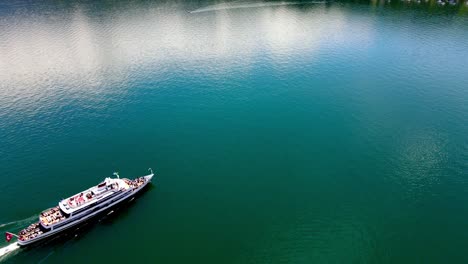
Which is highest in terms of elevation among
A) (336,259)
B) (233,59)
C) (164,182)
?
(233,59)

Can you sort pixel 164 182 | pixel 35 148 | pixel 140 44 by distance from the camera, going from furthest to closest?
pixel 140 44 < pixel 35 148 < pixel 164 182

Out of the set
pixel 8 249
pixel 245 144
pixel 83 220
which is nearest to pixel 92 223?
pixel 83 220

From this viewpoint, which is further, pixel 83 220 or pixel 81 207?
pixel 83 220

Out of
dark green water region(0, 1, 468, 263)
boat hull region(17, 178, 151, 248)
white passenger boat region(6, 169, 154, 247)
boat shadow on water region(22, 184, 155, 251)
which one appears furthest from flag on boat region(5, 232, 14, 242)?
dark green water region(0, 1, 468, 263)

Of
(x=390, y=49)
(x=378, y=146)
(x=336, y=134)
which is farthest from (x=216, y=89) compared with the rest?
(x=390, y=49)

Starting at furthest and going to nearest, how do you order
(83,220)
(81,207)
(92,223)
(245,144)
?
(245,144) → (92,223) → (83,220) → (81,207)

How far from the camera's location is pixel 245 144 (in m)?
99.2

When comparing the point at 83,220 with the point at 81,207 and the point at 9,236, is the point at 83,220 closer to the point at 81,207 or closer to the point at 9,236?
the point at 81,207

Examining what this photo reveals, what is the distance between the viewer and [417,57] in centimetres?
15475

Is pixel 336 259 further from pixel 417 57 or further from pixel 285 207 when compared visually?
pixel 417 57

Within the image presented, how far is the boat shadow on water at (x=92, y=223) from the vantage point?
226ft

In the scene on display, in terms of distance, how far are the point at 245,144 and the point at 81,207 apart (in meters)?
47.0

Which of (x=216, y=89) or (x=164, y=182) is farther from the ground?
(x=216, y=89)

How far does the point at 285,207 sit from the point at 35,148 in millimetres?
72054
